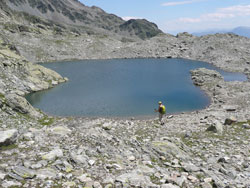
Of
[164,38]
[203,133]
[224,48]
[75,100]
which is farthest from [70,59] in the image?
[203,133]

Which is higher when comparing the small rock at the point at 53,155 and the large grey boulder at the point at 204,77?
the large grey boulder at the point at 204,77

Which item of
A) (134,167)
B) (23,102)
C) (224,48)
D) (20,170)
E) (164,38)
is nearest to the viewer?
(20,170)

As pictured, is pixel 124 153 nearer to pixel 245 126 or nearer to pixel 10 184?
pixel 10 184

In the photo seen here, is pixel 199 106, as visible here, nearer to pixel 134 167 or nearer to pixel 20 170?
pixel 134 167

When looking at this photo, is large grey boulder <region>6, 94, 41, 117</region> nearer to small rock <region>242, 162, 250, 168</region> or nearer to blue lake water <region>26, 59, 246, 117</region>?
blue lake water <region>26, 59, 246, 117</region>

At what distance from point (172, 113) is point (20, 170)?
30246mm

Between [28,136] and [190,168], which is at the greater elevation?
[28,136]

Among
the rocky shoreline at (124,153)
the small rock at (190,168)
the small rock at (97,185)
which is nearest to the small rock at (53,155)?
the rocky shoreline at (124,153)

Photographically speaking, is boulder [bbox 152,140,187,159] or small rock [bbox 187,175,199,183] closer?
small rock [bbox 187,175,199,183]

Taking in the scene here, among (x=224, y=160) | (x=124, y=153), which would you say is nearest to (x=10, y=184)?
(x=124, y=153)

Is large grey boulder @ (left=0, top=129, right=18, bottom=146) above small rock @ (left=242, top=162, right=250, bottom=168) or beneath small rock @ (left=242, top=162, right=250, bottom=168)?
above

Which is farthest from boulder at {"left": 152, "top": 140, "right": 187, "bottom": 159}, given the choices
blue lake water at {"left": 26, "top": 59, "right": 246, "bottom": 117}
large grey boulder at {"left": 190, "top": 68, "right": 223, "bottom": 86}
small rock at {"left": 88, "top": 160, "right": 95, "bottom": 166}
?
large grey boulder at {"left": 190, "top": 68, "right": 223, "bottom": 86}

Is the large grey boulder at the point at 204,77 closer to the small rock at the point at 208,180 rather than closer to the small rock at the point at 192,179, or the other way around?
the small rock at the point at 208,180

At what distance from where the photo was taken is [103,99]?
46312mm
